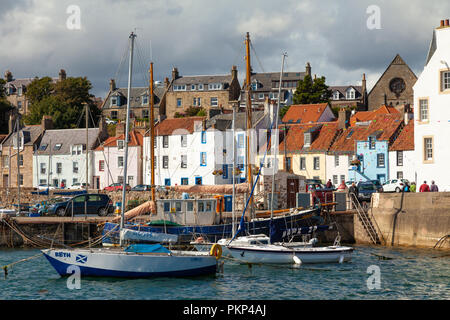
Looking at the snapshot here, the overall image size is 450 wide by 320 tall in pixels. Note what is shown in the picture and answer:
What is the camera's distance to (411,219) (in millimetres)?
42406

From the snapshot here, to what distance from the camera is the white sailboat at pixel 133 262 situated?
32062mm

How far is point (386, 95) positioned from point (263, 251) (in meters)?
73.2

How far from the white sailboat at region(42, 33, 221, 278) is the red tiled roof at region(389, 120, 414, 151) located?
35093 millimetres

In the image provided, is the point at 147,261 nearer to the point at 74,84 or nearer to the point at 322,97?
the point at 322,97

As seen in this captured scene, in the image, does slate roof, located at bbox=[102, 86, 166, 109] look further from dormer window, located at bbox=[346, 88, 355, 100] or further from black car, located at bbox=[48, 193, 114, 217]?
black car, located at bbox=[48, 193, 114, 217]

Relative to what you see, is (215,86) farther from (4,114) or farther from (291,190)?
(291,190)

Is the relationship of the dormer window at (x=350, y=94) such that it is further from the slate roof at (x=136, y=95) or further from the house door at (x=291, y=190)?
the house door at (x=291, y=190)

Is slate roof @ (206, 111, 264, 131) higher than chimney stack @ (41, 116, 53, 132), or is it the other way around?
chimney stack @ (41, 116, 53, 132)

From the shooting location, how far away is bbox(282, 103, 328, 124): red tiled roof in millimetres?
87188

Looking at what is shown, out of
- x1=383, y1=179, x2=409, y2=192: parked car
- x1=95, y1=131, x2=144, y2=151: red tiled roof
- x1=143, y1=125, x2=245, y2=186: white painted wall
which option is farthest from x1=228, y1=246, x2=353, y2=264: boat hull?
x1=95, y1=131, x2=144, y2=151: red tiled roof

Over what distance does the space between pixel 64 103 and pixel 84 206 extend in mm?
59596

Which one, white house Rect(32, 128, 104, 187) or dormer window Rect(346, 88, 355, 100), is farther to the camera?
dormer window Rect(346, 88, 355, 100)

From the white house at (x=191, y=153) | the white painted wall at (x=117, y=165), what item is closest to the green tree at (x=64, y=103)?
the white painted wall at (x=117, y=165)

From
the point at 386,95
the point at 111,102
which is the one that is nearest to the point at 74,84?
the point at 111,102
